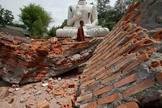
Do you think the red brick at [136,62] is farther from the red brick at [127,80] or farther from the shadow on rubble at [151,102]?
the shadow on rubble at [151,102]

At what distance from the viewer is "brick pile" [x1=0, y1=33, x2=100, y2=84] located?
12.5 ft

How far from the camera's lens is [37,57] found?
3844mm

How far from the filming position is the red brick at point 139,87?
92cm

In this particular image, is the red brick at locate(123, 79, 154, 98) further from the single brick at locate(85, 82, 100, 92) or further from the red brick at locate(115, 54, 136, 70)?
the single brick at locate(85, 82, 100, 92)

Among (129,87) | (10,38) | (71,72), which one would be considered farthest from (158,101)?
(10,38)

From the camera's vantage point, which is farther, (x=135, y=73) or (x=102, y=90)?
(x=102, y=90)

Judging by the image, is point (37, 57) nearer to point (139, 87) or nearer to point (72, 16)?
point (139, 87)

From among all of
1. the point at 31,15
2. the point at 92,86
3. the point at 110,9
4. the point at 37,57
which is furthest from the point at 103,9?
the point at 92,86

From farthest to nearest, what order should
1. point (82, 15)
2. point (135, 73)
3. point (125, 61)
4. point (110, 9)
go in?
1. point (110, 9)
2. point (82, 15)
3. point (125, 61)
4. point (135, 73)

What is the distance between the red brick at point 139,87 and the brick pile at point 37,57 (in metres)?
3.02

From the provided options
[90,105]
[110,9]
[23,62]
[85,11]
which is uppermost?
[110,9]

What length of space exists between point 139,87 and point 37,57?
323 cm

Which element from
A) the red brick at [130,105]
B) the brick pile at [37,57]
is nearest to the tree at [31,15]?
the brick pile at [37,57]

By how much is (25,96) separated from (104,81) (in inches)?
101
